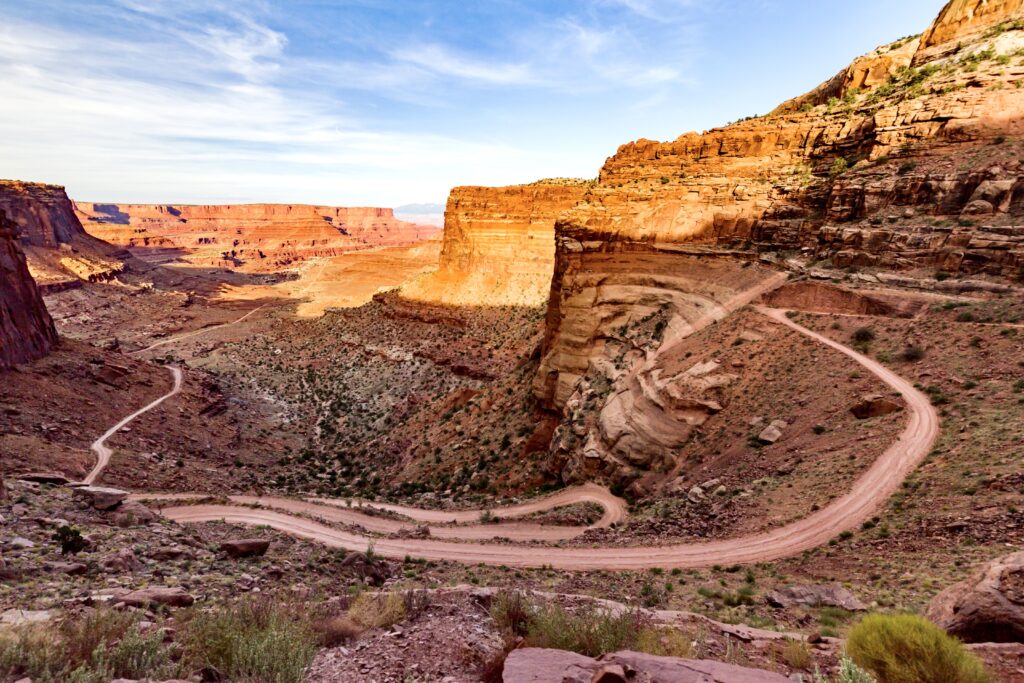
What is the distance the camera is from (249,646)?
21.2 ft

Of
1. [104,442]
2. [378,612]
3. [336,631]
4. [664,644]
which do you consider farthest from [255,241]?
[664,644]

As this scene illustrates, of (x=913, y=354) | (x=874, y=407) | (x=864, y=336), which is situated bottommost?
(x=874, y=407)

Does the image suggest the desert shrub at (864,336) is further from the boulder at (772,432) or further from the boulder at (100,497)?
the boulder at (100,497)

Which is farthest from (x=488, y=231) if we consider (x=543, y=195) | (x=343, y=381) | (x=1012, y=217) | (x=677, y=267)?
(x=1012, y=217)

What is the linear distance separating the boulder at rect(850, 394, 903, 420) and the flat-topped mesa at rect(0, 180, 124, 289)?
111592 mm

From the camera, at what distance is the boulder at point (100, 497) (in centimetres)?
1548

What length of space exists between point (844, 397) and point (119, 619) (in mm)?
20365

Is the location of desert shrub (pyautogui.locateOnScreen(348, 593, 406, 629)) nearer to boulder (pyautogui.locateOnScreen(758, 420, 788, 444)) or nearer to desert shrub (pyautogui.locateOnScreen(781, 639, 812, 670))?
desert shrub (pyautogui.locateOnScreen(781, 639, 812, 670))

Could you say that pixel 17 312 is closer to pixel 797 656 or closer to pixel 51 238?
pixel 797 656

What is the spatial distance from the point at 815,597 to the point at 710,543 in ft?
15.1

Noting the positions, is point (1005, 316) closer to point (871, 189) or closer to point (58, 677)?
point (871, 189)

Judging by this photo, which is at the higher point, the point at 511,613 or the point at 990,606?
the point at 990,606

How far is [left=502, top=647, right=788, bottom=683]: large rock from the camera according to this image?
5254 mm

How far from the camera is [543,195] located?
198 feet
